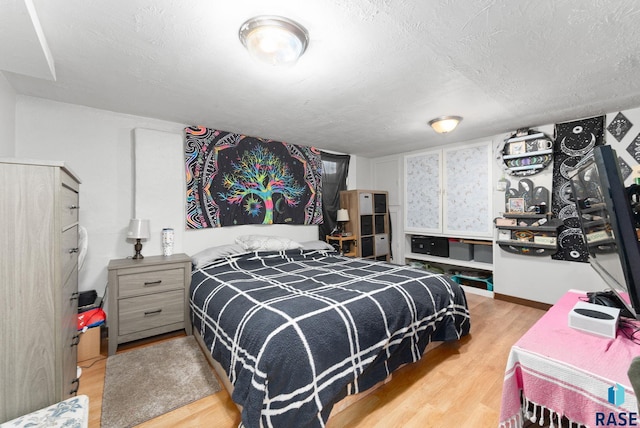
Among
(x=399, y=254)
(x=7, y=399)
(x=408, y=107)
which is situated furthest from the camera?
(x=399, y=254)

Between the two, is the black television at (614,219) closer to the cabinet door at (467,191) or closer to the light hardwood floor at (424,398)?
the light hardwood floor at (424,398)

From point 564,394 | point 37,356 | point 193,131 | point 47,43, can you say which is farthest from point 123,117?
point 564,394

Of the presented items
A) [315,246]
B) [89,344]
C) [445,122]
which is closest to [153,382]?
[89,344]

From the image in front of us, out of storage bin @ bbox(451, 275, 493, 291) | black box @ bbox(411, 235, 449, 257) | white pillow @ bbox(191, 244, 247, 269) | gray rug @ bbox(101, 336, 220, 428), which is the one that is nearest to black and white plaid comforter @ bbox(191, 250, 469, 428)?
white pillow @ bbox(191, 244, 247, 269)

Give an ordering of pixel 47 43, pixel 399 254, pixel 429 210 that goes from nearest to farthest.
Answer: pixel 47 43
pixel 429 210
pixel 399 254

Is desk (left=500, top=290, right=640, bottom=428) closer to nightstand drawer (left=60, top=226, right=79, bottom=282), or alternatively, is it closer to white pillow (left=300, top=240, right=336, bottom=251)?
nightstand drawer (left=60, top=226, right=79, bottom=282)

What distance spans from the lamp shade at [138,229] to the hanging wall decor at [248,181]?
0.48 metres

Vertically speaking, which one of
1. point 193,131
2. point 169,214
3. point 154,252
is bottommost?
point 154,252

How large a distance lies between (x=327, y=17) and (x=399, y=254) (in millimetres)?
4213

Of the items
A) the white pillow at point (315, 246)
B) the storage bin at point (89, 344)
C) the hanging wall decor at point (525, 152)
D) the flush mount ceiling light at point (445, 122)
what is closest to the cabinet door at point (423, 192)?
the hanging wall decor at point (525, 152)

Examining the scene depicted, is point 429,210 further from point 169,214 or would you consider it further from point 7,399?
point 7,399

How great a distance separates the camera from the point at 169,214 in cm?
306

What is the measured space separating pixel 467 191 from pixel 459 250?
35.2 inches

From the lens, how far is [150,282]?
8.30 ft
